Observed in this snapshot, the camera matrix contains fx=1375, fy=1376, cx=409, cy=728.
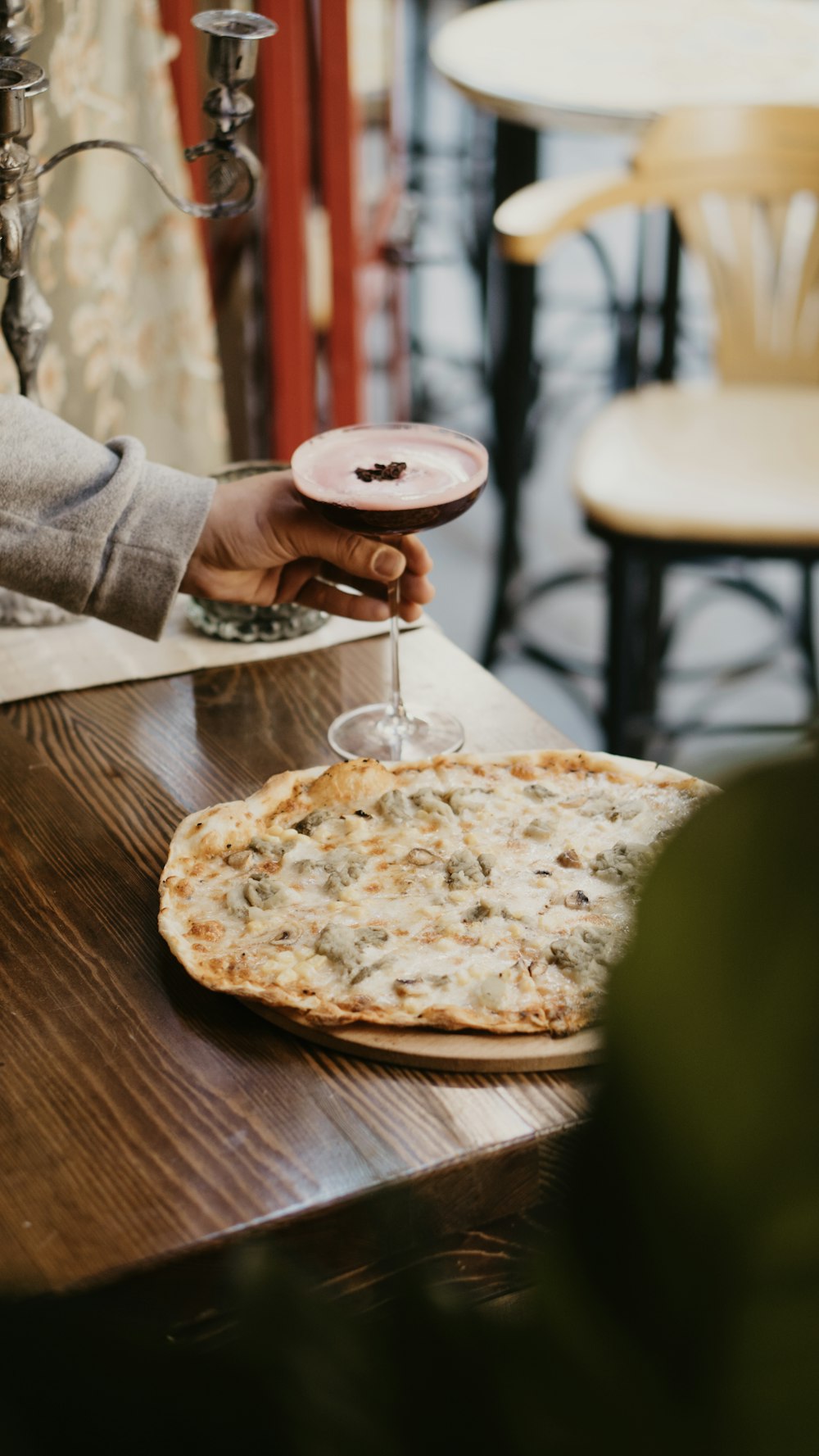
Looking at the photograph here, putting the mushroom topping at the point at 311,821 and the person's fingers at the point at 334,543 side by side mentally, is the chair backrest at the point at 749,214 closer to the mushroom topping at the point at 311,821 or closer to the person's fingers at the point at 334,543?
the person's fingers at the point at 334,543

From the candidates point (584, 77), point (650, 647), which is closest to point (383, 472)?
point (650, 647)

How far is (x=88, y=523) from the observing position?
4.27 feet

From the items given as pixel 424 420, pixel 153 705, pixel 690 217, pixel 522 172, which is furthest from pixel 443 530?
pixel 153 705

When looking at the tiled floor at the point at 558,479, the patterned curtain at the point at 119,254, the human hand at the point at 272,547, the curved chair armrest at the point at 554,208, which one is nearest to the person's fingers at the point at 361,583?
the human hand at the point at 272,547

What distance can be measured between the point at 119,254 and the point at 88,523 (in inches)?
33.9

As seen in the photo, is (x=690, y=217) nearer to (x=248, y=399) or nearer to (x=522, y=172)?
(x=522, y=172)

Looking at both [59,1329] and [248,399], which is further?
[248,399]

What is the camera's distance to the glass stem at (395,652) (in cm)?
129

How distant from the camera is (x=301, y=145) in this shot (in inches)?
99.0

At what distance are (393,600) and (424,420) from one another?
3312 mm

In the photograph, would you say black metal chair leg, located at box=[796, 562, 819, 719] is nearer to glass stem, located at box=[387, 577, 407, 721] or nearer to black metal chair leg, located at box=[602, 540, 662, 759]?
black metal chair leg, located at box=[602, 540, 662, 759]

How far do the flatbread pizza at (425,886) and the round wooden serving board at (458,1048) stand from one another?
1 centimetres

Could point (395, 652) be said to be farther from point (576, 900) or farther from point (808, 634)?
point (808, 634)

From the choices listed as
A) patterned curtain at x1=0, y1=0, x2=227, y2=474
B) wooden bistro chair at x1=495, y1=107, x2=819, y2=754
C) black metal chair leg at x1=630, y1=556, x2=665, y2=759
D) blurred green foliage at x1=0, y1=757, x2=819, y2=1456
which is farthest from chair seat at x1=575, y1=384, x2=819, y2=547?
blurred green foliage at x1=0, y1=757, x2=819, y2=1456
